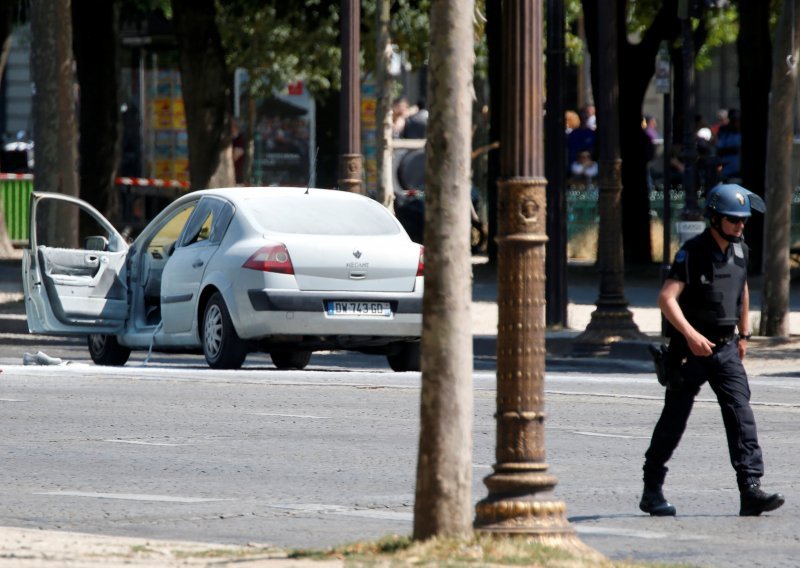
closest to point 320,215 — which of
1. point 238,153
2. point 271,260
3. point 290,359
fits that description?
point 271,260

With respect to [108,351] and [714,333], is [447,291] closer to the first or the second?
[714,333]

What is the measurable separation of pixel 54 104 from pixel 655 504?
1454 centimetres

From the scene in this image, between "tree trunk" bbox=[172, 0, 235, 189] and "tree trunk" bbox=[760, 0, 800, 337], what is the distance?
1005 centimetres

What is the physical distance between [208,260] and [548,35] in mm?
5121

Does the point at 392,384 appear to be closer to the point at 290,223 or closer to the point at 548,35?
the point at 290,223

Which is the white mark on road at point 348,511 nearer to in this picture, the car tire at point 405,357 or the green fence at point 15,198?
the car tire at point 405,357

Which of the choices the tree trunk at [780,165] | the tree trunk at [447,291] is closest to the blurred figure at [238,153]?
the tree trunk at [780,165]

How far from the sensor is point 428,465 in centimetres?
728

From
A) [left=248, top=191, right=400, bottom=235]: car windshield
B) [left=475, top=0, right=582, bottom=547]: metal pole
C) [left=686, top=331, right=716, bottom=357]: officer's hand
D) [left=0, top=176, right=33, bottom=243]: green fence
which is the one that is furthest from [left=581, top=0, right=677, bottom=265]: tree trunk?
[left=475, top=0, right=582, bottom=547]: metal pole

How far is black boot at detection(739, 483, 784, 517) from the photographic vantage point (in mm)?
9008

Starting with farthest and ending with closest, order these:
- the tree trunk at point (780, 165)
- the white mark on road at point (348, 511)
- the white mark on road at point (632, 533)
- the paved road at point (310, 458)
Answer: the tree trunk at point (780, 165), the white mark on road at point (348, 511), the paved road at point (310, 458), the white mark on road at point (632, 533)

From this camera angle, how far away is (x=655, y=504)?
354 inches

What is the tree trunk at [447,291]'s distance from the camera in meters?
7.22

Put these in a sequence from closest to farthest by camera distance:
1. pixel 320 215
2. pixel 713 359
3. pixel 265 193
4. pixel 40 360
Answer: pixel 713 359
pixel 320 215
pixel 265 193
pixel 40 360
